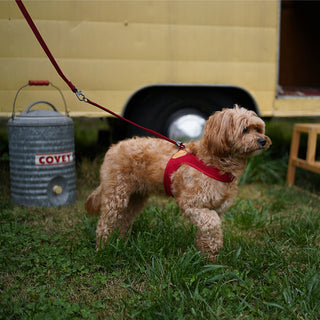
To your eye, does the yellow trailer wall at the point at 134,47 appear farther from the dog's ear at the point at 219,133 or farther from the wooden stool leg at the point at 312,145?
the dog's ear at the point at 219,133

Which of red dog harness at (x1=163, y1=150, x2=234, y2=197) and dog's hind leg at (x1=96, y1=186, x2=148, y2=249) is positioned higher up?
red dog harness at (x1=163, y1=150, x2=234, y2=197)

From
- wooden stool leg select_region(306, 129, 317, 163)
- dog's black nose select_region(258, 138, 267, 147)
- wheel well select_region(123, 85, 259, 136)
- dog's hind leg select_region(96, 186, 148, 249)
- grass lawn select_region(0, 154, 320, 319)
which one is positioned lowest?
grass lawn select_region(0, 154, 320, 319)

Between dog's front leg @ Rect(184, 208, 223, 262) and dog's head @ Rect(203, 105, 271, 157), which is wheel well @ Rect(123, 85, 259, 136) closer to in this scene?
dog's head @ Rect(203, 105, 271, 157)

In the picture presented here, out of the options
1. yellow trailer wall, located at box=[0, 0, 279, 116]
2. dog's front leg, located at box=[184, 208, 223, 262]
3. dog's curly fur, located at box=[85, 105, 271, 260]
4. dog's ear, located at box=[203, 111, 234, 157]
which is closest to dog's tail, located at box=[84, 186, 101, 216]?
dog's curly fur, located at box=[85, 105, 271, 260]

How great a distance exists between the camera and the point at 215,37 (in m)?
4.70

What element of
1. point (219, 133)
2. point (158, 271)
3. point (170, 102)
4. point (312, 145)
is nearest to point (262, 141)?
point (219, 133)

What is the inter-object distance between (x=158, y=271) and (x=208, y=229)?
1.52ft

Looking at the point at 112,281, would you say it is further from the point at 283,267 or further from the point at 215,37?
the point at 215,37

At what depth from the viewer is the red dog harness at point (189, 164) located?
8.96 ft

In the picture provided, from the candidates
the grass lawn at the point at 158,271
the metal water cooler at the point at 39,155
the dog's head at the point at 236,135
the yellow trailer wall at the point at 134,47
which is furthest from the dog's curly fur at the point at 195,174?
the yellow trailer wall at the point at 134,47

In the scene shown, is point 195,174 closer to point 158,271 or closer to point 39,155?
point 158,271

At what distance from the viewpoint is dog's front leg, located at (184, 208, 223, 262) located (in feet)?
8.67

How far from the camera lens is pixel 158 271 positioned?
2.56 m

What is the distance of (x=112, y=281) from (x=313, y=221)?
2.06 m
